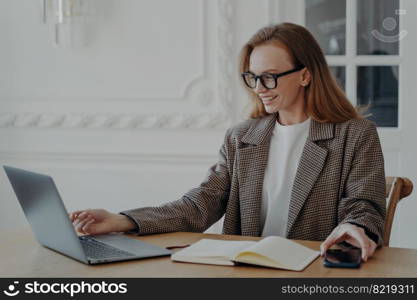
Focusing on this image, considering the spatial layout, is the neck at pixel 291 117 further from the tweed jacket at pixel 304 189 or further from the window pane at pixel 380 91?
the window pane at pixel 380 91

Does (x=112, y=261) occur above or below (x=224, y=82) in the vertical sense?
below

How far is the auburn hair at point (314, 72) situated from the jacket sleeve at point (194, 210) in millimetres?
313

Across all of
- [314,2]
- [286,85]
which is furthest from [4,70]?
[286,85]

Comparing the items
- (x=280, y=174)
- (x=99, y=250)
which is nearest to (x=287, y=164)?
(x=280, y=174)

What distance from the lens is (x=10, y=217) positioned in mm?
4301

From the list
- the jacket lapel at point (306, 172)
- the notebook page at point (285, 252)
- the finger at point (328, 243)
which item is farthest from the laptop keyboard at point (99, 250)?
the jacket lapel at point (306, 172)

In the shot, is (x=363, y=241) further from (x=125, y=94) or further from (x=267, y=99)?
(x=125, y=94)

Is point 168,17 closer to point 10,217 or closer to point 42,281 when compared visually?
point 10,217

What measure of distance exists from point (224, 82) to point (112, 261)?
2115 millimetres

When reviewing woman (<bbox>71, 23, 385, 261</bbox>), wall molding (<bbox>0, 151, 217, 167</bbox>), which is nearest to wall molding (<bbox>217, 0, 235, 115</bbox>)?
wall molding (<bbox>0, 151, 217, 167</bbox>)

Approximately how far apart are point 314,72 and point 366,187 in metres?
0.42

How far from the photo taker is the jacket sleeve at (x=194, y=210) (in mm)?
2279

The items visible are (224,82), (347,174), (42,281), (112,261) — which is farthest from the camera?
(224,82)

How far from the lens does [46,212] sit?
1998mm
